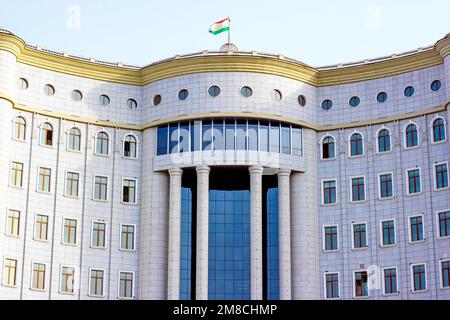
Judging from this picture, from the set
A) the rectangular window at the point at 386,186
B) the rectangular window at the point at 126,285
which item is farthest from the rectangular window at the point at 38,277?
the rectangular window at the point at 386,186

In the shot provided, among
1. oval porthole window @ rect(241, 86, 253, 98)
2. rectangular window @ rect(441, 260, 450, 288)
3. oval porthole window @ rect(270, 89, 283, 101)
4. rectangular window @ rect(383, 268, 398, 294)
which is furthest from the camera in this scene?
oval porthole window @ rect(270, 89, 283, 101)

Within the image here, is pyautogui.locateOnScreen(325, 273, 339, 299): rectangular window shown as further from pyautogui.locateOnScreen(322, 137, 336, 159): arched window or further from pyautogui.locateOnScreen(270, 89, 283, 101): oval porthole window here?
pyautogui.locateOnScreen(270, 89, 283, 101): oval porthole window

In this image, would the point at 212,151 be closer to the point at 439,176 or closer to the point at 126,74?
the point at 126,74

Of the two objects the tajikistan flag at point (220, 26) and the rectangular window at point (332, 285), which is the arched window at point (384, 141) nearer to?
the rectangular window at point (332, 285)

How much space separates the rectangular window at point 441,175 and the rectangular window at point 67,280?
69.8 ft

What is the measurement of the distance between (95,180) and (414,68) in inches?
786

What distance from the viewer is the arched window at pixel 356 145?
190ft

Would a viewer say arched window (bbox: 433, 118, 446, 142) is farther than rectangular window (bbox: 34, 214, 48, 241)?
Yes

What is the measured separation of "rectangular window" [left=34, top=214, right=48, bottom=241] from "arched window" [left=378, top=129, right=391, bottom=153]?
1992 cm

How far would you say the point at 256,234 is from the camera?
5569 cm

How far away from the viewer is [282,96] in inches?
2299

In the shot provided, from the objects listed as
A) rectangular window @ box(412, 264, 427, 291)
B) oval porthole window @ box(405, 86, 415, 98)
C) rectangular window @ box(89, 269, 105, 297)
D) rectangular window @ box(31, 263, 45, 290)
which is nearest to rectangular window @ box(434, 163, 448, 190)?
rectangular window @ box(412, 264, 427, 291)

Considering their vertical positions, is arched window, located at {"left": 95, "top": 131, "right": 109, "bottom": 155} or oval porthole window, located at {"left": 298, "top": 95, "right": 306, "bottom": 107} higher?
oval porthole window, located at {"left": 298, "top": 95, "right": 306, "bottom": 107}

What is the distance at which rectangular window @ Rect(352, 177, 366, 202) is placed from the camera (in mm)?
57062
